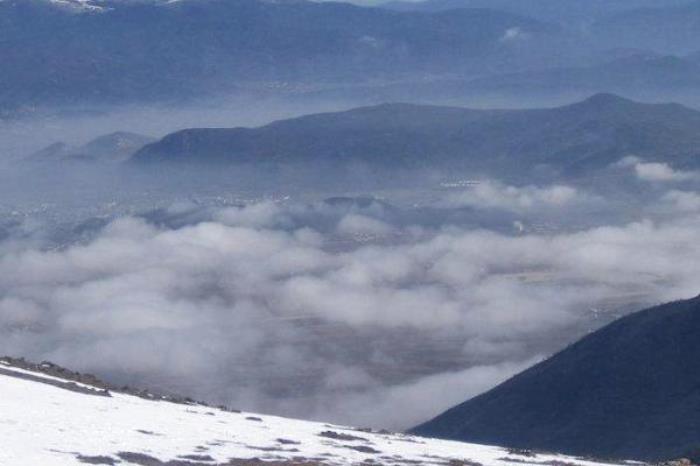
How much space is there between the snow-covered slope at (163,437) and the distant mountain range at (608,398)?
20.0 metres

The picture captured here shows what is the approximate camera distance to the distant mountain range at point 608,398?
56.9 metres

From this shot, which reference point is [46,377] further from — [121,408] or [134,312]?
[134,312]

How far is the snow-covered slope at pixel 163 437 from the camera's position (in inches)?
1077

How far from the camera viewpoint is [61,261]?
643 feet

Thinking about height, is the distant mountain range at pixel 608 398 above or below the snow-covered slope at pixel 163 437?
above

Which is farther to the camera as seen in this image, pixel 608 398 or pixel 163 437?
pixel 608 398

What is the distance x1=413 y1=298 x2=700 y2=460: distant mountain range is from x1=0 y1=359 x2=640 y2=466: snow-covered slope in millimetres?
20035

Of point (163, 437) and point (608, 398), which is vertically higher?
point (608, 398)

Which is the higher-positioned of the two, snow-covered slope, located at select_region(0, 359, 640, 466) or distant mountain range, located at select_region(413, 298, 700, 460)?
distant mountain range, located at select_region(413, 298, 700, 460)

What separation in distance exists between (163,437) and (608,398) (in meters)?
35.2

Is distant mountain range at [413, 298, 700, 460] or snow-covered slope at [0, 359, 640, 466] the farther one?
distant mountain range at [413, 298, 700, 460]

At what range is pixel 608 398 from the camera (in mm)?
62094

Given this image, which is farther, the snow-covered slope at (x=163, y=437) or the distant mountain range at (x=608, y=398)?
the distant mountain range at (x=608, y=398)

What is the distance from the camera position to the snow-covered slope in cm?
2734
